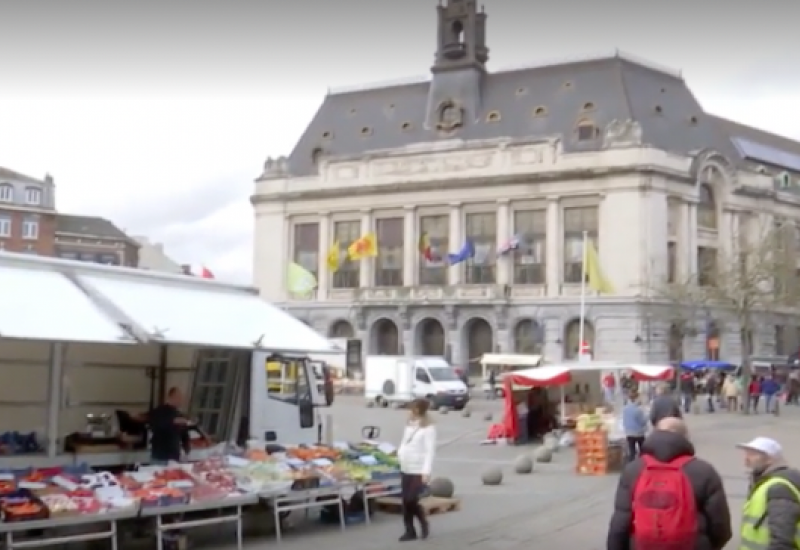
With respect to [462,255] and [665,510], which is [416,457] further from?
[462,255]

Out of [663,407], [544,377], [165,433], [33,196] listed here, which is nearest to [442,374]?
[544,377]

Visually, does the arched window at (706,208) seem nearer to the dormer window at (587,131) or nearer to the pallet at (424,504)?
the dormer window at (587,131)

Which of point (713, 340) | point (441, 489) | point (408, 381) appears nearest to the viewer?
point (441, 489)

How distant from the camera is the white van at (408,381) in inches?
1870

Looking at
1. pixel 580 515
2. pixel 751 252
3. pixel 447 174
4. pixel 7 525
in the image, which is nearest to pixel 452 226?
pixel 447 174

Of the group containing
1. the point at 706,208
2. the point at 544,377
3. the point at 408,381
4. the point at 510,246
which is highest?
the point at 706,208

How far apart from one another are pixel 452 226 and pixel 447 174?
3.24m

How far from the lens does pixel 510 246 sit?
66375 millimetres

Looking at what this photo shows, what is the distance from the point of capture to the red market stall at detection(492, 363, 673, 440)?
27.7 meters

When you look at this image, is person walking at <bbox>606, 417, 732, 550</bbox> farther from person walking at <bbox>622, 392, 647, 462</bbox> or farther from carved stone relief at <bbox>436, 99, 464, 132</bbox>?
carved stone relief at <bbox>436, 99, 464, 132</bbox>

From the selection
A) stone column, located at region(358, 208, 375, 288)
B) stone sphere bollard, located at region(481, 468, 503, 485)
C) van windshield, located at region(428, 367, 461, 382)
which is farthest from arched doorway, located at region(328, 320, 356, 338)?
stone sphere bollard, located at region(481, 468, 503, 485)

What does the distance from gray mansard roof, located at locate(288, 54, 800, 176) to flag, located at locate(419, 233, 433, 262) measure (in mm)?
7086

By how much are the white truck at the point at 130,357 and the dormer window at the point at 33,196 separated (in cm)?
8307

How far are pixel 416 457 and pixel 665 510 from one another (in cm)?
687
